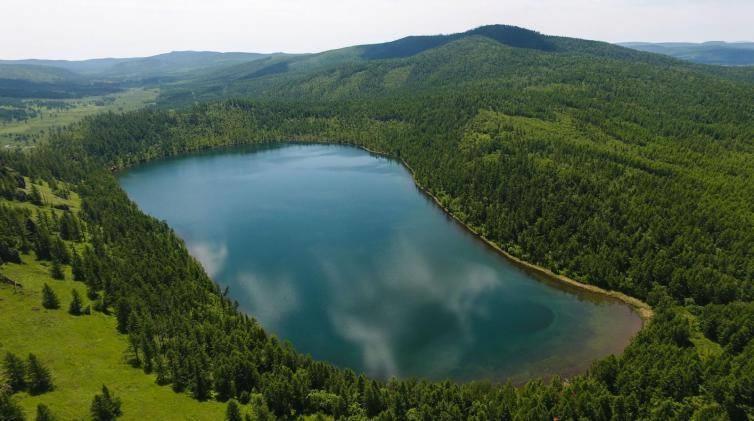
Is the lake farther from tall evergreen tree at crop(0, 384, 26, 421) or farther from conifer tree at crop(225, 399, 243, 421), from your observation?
tall evergreen tree at crop(0, 384, 26, 421)

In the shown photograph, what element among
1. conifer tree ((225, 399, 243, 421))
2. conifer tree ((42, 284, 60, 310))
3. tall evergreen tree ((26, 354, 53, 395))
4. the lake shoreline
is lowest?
the lake shoreline

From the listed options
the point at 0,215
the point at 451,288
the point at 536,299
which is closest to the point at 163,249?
the point at 0,215

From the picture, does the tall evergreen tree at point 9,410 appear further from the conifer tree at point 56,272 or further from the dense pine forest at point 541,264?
the conifer tree at point 56,272

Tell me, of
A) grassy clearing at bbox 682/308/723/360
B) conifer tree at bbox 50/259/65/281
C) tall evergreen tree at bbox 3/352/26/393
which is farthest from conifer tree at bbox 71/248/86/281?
grassy clearing at bbox 682/308/723/360

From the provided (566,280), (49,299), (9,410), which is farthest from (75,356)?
(566,280)

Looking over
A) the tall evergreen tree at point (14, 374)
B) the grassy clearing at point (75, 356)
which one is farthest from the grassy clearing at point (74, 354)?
the tall evergreen tree at point (14, 374)

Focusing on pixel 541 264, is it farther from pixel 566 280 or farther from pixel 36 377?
pixel 36 377
